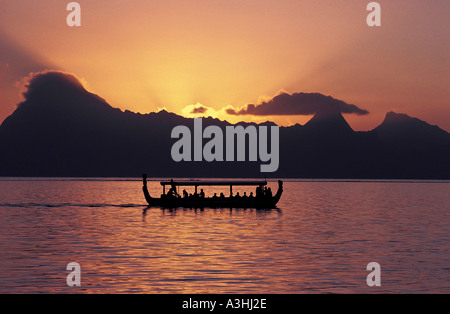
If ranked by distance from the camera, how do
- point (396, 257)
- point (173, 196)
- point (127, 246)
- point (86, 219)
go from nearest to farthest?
point (396, 257) → point (127, 246) → point (86, 219) → point (173, 196)

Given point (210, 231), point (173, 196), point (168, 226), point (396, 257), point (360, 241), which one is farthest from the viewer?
point (173, 196)

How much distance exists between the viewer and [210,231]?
50844 mm

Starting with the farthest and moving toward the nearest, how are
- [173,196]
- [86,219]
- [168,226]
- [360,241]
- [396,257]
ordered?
[173,196] → [86,219] → [168,226] → [360,241] → [396,257]

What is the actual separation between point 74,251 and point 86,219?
93.4 feet

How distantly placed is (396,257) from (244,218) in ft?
107

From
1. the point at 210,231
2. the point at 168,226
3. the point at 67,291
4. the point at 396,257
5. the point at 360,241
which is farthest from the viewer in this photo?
the point at 168,226

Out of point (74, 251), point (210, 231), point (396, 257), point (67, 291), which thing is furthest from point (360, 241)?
point (67, 291)

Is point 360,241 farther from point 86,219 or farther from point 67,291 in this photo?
point 86,219
